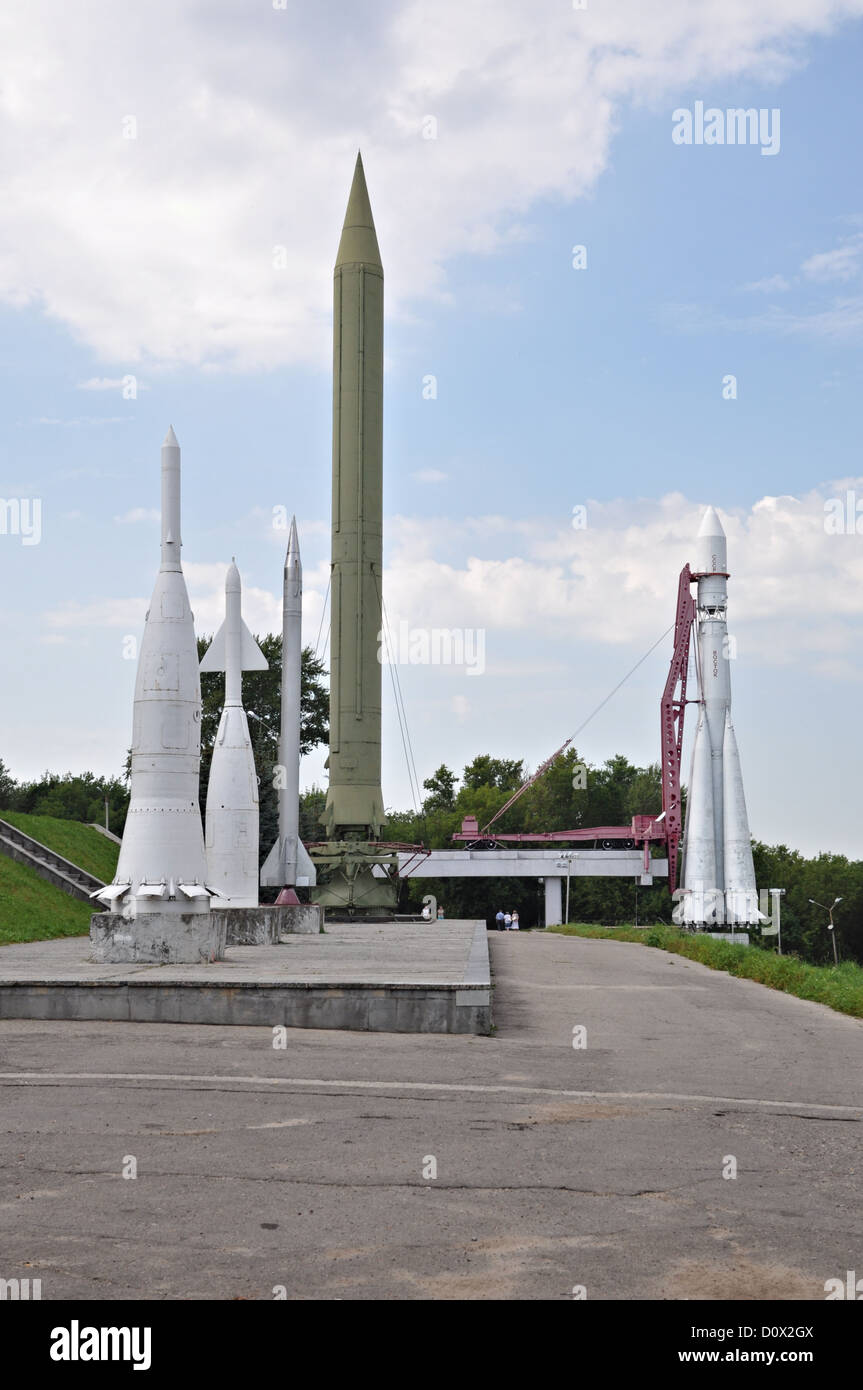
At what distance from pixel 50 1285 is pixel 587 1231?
2.46 meters

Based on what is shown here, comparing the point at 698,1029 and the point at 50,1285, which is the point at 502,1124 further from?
the point at 698,1029

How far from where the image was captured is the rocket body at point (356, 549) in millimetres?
37219

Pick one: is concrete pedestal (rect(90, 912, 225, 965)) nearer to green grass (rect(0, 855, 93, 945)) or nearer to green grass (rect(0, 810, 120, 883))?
green grass (rect(0, 855, 93, 945))

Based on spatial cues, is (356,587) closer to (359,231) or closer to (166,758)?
(359,231)

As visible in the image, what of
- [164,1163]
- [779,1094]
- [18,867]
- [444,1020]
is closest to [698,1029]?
[444,1020]

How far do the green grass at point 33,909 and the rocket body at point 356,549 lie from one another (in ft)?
27.3

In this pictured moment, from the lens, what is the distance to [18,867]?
35000mm

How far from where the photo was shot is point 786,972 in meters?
20.9

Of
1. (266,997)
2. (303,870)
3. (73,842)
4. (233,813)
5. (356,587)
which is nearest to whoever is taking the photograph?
(266,997)

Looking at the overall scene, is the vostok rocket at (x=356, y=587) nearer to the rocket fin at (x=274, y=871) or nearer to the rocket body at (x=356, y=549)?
the rocket body at (x=356, y=549)

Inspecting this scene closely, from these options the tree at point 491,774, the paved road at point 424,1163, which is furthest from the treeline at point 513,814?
the paved road at point 424,1163

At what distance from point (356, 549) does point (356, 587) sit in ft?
3.84

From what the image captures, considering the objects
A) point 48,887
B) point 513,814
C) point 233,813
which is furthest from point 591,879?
point 233,813
